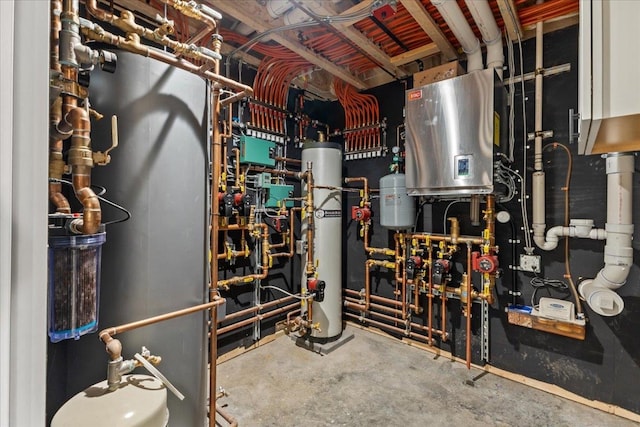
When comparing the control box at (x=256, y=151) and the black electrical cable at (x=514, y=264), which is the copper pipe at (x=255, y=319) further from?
the black electrical cable at (x=514, y=264)

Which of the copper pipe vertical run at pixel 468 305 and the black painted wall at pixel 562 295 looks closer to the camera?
the black painted wall at pixel 562 295

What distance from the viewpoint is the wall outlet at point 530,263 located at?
86.4 inches

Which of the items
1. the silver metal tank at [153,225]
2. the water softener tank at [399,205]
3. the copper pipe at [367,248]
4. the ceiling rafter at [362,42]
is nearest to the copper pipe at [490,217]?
the water softener tank at [399,205]

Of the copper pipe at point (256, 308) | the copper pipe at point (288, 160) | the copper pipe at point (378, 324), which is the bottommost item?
the copper pipe at point (378, 324)

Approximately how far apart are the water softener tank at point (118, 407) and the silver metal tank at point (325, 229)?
6.50 feet

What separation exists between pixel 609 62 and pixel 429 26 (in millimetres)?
1948

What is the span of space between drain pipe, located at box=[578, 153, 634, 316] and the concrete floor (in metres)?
0.80

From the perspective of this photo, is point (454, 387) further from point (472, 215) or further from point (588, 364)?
point (472, 215)

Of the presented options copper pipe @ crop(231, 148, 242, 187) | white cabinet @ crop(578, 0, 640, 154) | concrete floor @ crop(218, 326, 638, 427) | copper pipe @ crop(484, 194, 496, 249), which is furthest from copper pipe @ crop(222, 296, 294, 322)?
white cabinet @ crop(578, 0, 640, 154)

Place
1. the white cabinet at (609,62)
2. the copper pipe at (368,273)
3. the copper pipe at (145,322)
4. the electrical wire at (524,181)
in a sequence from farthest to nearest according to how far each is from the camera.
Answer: the copper pipe at (368,273) → the electrical wire at (524,181) → the copper pipe at (145,322) → the white cabinet at (609,62)

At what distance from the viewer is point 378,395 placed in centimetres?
204

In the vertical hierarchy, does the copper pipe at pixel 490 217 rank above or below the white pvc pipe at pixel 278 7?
below

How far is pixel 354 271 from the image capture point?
3287 mm

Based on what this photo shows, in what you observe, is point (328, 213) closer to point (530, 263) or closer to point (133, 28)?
point (530, 263)
